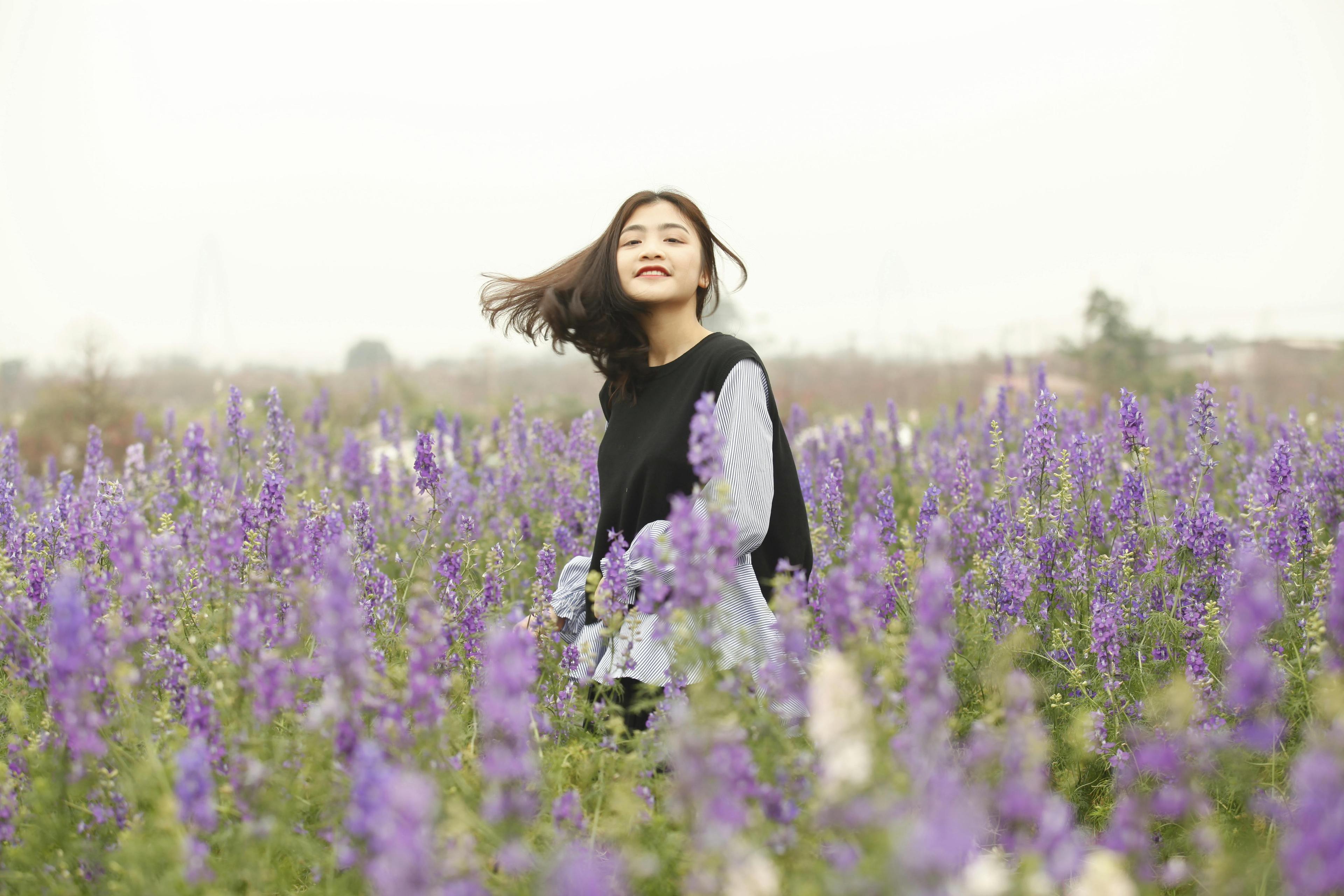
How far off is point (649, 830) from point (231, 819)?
91 centimetres

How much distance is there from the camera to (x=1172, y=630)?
3785mm

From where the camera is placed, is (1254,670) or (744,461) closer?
(1254,670)

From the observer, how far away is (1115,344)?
14.1m

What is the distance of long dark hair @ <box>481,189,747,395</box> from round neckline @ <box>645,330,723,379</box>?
1.5 inches

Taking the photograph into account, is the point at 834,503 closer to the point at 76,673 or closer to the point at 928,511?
the point at 928,511

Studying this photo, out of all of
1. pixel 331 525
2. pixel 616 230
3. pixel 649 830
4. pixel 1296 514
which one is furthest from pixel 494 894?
pixel 1296 514

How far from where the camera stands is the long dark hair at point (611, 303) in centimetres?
383

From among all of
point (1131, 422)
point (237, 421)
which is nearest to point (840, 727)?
point (1131, 422)

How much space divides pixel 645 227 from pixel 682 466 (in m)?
0.97

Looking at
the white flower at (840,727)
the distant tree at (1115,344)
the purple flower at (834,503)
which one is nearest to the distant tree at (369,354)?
the distant tree at (1115,344)

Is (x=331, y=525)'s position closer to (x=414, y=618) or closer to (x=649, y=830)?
(x=414, y=618)

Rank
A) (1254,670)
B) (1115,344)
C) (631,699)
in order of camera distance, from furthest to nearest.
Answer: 1. (1115,344)
2. (631,699)
3. (1254,670)

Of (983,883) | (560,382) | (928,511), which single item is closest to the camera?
(983,883)

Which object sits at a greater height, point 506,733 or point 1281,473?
point 1281,473
